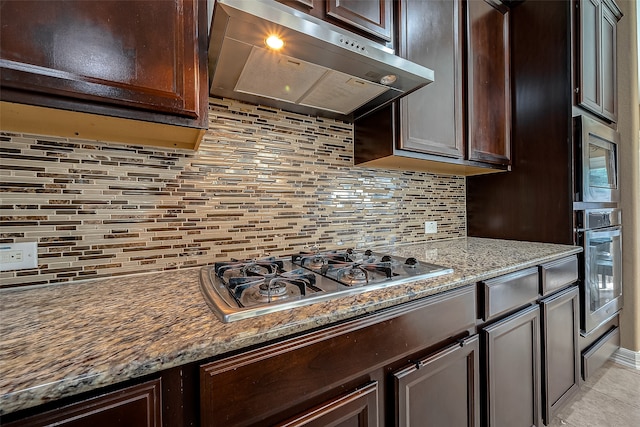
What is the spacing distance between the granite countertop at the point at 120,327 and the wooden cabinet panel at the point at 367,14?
102 cm

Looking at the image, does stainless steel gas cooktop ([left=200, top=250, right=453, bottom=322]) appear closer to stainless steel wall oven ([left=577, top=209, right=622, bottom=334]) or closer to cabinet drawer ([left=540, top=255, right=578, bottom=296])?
cabinet drawer ([left=540, top=255, right=578, bottom=296])

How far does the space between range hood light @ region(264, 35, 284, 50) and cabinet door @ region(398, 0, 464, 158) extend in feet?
2.20

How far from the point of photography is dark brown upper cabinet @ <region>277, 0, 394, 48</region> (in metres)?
1.06

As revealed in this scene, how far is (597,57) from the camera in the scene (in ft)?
6.33

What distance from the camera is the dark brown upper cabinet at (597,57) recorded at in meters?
1.76

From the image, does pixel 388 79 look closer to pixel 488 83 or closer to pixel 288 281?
pixel 288 281

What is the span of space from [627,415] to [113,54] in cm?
282

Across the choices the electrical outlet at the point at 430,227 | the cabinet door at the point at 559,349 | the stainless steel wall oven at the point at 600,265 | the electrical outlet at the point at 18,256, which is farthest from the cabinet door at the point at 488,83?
the electrical outlet at the point at 18,256

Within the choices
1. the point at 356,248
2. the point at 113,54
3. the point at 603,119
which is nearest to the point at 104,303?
the point at 113,54

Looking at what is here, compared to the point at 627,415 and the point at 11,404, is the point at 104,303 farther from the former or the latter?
the point at 627,415

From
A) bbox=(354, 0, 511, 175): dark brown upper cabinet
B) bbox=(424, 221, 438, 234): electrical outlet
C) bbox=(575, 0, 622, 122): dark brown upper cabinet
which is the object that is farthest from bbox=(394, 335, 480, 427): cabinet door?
bbox=(575, 0, 622, 122): dark brown upper cabinet

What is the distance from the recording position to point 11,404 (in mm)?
398

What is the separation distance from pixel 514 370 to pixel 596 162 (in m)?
1.47

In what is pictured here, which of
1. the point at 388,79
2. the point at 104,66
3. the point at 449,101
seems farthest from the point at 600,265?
the point at 104,66
